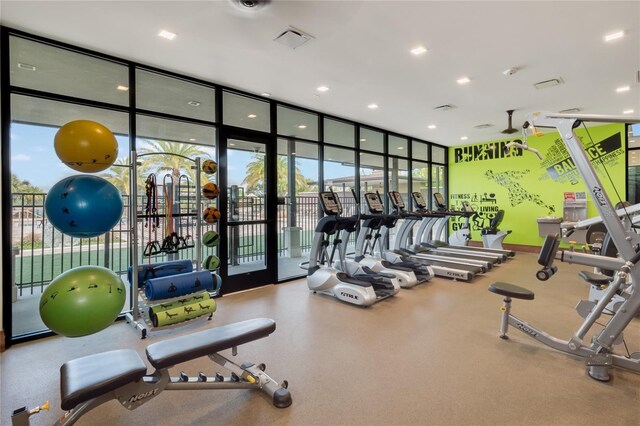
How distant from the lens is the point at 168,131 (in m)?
5.48

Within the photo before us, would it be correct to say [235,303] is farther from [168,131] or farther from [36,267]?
[36,267]

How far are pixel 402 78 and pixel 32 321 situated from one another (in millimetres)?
5536

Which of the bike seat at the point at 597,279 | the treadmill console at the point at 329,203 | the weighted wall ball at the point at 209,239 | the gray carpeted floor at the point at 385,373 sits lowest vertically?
the gray carpeted floor at the point at 385,373

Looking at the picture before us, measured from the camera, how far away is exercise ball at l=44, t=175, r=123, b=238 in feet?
7.61

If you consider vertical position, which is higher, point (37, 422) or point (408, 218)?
point (408, 218)

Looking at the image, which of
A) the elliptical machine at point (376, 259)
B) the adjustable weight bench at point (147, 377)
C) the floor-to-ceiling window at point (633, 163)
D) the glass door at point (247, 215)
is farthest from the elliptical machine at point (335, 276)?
the floor-to-ceiling window at point (633, 163)

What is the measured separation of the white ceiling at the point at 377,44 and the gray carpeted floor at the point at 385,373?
3.10m

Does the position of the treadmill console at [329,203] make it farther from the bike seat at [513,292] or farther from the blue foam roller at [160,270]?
the bike seat at [513,292]

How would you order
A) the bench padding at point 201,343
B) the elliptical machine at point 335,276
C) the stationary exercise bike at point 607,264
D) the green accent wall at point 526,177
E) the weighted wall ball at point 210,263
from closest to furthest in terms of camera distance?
the bench padding at point 201,343, the stationary exercise bike at point 607,264, the weighted wall ball at point 210,263, the elliptical machine at point 335,276, the green accent wall at point 526,177

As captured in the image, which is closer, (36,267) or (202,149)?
(202,149)

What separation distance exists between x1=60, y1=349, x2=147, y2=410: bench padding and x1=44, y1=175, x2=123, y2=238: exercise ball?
1.01 metres

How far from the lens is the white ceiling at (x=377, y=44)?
2852 mm

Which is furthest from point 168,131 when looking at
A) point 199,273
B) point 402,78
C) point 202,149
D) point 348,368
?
point 348,368

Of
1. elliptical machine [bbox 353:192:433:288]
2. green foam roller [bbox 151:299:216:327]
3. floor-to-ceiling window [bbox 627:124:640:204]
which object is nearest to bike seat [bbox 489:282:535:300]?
elliptical machine [bbox 353:192:433:288]
